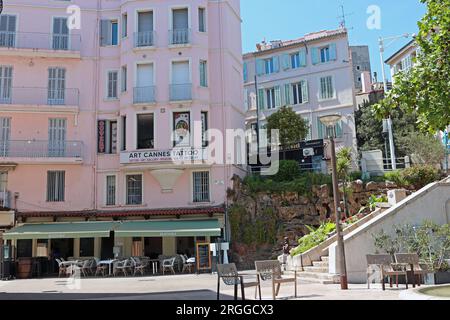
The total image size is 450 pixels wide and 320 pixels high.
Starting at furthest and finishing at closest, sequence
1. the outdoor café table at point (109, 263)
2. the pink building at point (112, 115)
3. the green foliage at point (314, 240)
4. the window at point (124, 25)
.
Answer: the window at point (124, 25) → the pink building at point (112, 115) → the outdoor café table at point (109, 263) → the green foliage at point (314, 240)

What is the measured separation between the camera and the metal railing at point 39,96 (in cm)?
2927

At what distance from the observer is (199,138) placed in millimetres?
28312

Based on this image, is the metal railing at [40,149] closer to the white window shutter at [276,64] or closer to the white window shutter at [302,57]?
the white window shutter at [276,64]

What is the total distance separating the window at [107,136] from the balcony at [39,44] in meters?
4.61

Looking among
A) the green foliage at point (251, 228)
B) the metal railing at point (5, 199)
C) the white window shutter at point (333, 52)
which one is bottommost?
the green foliage at point (251, 228)

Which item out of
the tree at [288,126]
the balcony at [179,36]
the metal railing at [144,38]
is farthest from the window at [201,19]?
the tree at [288,126]

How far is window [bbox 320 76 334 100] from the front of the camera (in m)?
39.3

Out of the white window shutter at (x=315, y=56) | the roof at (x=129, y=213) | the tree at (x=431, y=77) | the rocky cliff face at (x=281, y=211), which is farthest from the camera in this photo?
the white window shutter at (x=315, y=56)

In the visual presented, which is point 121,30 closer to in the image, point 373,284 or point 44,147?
point 44,147

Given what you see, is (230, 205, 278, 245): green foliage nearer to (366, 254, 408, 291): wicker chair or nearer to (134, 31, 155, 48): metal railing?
(134, 31, 155, 48): metal railing

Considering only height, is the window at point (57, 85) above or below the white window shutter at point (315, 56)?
below

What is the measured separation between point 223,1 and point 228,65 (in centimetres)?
419

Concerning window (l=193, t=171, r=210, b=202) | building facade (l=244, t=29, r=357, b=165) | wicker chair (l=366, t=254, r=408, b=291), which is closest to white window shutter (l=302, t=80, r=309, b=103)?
building facade (l=244, t=29, r=357, b=165)

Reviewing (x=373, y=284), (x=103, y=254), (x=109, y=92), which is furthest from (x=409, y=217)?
(x=109, y=92)
